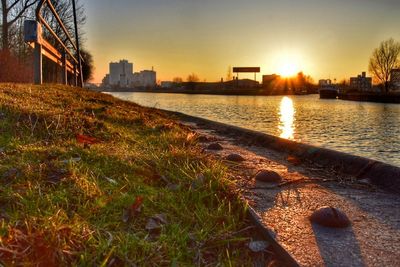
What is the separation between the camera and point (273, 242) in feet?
7.84

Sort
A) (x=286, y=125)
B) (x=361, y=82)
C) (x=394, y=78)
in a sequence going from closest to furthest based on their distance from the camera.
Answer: (x=286, y=125), (x=394, y=78), (x=361, y=82)

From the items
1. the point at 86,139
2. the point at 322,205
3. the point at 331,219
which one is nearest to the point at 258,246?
the point at 331,219

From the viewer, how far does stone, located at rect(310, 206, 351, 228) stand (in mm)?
2818

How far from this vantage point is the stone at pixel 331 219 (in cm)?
282

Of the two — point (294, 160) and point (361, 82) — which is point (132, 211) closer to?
point (294, 160)

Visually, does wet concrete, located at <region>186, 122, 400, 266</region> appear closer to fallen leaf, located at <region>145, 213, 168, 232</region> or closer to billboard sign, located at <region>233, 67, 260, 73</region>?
fallen leaf, located at <region>145, 213, 168, 232</region>

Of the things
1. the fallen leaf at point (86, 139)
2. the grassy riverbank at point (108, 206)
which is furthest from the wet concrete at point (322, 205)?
the fallen leaf at point (86, 139)

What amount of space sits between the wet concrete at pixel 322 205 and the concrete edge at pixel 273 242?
1.9 inches

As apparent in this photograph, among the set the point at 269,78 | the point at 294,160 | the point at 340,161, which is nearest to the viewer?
the point at 340,161

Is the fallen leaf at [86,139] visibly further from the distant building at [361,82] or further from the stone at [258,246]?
the distant building at [361,82]

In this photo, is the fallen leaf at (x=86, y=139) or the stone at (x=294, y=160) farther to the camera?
the stone at (x=294, y=160)

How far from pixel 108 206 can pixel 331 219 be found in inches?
62.5

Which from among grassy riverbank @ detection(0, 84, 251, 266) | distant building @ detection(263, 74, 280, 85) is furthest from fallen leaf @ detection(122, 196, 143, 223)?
distant building @ detection(263, 74, 280, 85)

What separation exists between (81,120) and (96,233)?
325 centimetres
